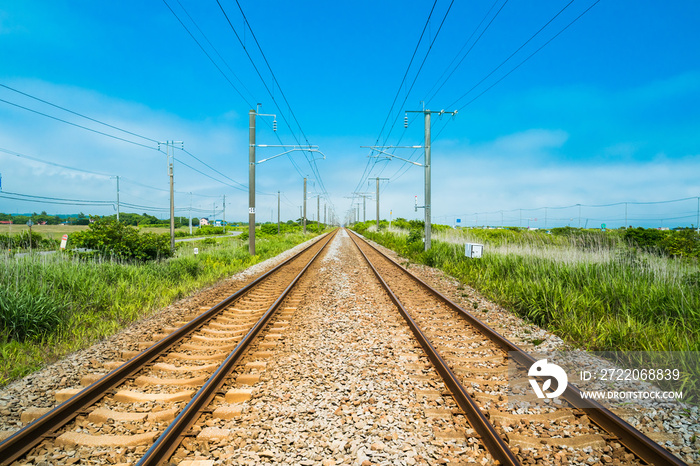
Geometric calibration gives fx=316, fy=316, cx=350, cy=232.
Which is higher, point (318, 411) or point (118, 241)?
point (118, 241)

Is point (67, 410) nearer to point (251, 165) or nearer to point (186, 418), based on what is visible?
point (186, 418)

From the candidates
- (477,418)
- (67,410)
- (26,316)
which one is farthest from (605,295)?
(26,316)

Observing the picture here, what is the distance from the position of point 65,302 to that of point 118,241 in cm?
594

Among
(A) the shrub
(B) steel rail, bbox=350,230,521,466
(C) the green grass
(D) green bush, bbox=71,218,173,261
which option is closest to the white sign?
(B) steel rail, bbox=350,230,521,466

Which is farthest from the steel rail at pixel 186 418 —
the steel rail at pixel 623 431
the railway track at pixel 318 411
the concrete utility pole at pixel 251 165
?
the concrete utility pole at pixel 251 165

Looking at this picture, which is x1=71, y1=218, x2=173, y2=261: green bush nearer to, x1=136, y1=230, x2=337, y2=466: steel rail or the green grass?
the green grass

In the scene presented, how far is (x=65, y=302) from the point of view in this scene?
5.96 m

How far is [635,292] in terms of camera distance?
20.4ft

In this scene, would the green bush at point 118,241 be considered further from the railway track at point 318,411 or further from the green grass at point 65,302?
the railway track at point 318,411

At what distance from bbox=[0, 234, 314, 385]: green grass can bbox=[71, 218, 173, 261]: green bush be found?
123cm

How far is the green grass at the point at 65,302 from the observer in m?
4.54

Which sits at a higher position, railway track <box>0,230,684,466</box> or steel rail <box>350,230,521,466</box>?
steel rail <box>350,230,521,466</box>

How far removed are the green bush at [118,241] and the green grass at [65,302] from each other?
123 cm

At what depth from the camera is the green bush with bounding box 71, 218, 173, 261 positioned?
35.1 ft
